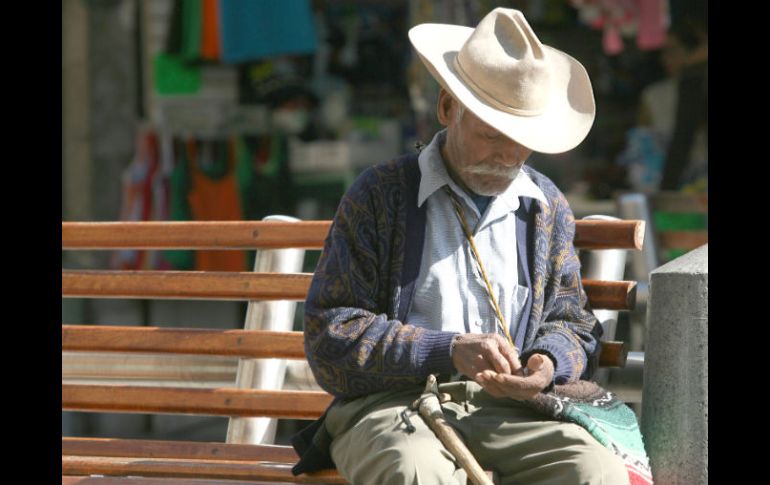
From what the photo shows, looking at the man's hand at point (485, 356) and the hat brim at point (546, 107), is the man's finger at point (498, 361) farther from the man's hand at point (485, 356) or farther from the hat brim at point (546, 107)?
the hat brim at point (546, 107)

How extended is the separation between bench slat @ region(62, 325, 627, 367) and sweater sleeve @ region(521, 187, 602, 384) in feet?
3.12

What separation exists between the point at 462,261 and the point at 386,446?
0.54 m

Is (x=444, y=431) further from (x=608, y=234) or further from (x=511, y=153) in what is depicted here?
(x=608, y=234)

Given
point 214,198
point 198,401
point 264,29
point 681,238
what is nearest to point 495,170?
point 198,401

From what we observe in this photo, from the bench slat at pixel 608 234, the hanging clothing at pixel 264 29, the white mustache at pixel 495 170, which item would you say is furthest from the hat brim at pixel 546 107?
the hanging clothing at pixel 264 29

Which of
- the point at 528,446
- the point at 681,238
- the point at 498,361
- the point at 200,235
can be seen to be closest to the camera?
the point at 498,361

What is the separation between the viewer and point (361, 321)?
308 centimetres

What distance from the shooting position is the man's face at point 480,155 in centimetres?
312

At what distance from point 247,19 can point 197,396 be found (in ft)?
15.3

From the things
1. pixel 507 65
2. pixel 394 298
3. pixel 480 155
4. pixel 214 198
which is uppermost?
pixel 507 65

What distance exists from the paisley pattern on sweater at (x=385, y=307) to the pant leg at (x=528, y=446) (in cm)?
14

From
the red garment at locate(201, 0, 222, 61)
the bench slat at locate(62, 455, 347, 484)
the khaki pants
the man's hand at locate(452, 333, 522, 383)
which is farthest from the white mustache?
the red garment at locate(201, 0, 222, 61)

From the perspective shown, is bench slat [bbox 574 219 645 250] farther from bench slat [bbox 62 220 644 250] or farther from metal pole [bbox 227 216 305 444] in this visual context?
metal pole [bbox 227 216 305 444]
